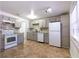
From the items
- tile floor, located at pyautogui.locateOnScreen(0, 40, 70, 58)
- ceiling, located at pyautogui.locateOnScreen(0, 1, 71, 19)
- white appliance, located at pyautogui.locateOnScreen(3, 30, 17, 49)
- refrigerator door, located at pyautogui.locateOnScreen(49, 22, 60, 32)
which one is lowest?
tile floor, located at pyautogui.locateOnScreen(0, 40, 70, 58)

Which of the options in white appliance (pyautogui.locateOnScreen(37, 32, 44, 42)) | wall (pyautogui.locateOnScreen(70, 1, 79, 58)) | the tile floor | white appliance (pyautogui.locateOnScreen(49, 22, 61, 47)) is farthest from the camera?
white appliance (pyautogui.locateOnScreen(37, 32, 44, 42))

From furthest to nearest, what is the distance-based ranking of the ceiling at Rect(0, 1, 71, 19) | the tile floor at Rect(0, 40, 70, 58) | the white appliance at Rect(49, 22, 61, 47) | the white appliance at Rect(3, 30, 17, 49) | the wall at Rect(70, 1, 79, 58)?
the white appliance at Rect(49, 22, 61, 47) < the white appliance at Rect(3, 30, 17, 49) < the tile floor at Rect(0, 40, 70, 58) < the ceiling at Rect(0, 1, 71, 19) < the wall at Rect(70, 1, 79, 58)

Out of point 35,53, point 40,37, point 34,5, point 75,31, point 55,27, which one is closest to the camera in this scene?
point 75,31

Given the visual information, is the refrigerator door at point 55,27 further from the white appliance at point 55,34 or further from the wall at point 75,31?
the wall at point 75,31

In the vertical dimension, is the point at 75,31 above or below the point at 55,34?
above

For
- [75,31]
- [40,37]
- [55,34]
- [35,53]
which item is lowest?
[35,53]

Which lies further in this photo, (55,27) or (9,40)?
(55,27)

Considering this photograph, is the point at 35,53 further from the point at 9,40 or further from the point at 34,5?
the point at 34,5

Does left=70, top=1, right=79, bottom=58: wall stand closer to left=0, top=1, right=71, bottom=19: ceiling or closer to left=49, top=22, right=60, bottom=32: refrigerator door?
left=0, top=1, right=71, bottom=19: ceiling


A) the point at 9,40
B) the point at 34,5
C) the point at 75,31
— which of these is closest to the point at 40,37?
the point at 9,40

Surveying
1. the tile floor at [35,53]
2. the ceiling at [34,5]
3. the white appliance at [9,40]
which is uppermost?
the ceiling at [34,5]

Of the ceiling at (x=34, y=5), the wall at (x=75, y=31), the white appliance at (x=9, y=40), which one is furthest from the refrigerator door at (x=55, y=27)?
the white appliance at (x=9, y=40)

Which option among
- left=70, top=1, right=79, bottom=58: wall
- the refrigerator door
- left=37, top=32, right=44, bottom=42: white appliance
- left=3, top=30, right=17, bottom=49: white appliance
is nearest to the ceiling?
left=70, top=1, right=79, bottom=58: wall

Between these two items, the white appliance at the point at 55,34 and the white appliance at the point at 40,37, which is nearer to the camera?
the white appliance at the point at 55,34
